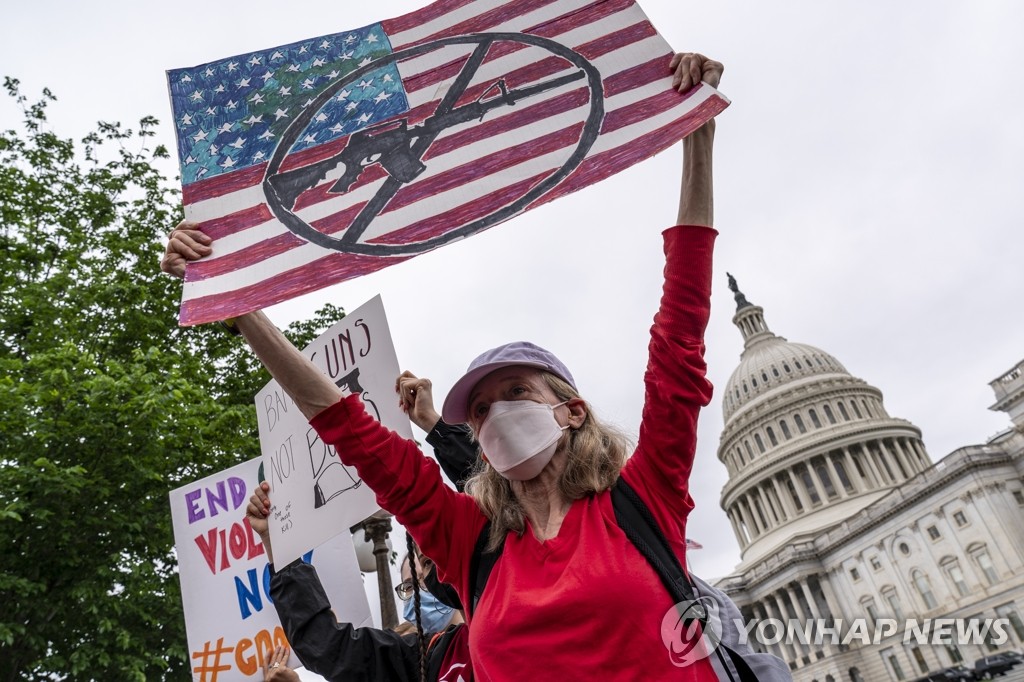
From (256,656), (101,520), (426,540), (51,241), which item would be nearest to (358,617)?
(256,656)

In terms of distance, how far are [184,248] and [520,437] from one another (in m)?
1.23

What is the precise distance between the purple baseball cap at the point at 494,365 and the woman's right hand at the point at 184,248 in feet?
3.06

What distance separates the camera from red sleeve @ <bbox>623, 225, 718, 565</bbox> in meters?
1.96

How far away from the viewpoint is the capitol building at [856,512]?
5159cm

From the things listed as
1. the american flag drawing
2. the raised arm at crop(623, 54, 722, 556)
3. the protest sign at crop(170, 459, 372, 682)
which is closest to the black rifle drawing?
the american flag drawing

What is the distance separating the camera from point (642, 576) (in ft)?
5.81

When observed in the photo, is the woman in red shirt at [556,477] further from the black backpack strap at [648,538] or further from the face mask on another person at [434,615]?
the face mask on another person at [434,615]

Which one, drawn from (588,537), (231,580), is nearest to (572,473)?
(588,537)

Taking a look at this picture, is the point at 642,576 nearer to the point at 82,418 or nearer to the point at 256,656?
the point at 256,656

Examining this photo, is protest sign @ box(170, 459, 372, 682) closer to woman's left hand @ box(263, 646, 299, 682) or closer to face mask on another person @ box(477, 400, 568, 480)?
woman's left hand @ box(263, 646, 299, 682)

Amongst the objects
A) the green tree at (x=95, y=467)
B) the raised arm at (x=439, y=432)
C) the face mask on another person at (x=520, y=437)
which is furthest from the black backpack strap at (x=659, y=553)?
the green tree at (x=95, y=467)

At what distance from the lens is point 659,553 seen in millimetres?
1841

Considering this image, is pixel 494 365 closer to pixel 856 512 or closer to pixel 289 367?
pixel 289 367

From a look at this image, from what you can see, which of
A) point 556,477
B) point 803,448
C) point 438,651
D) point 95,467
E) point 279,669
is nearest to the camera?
point 556,477
